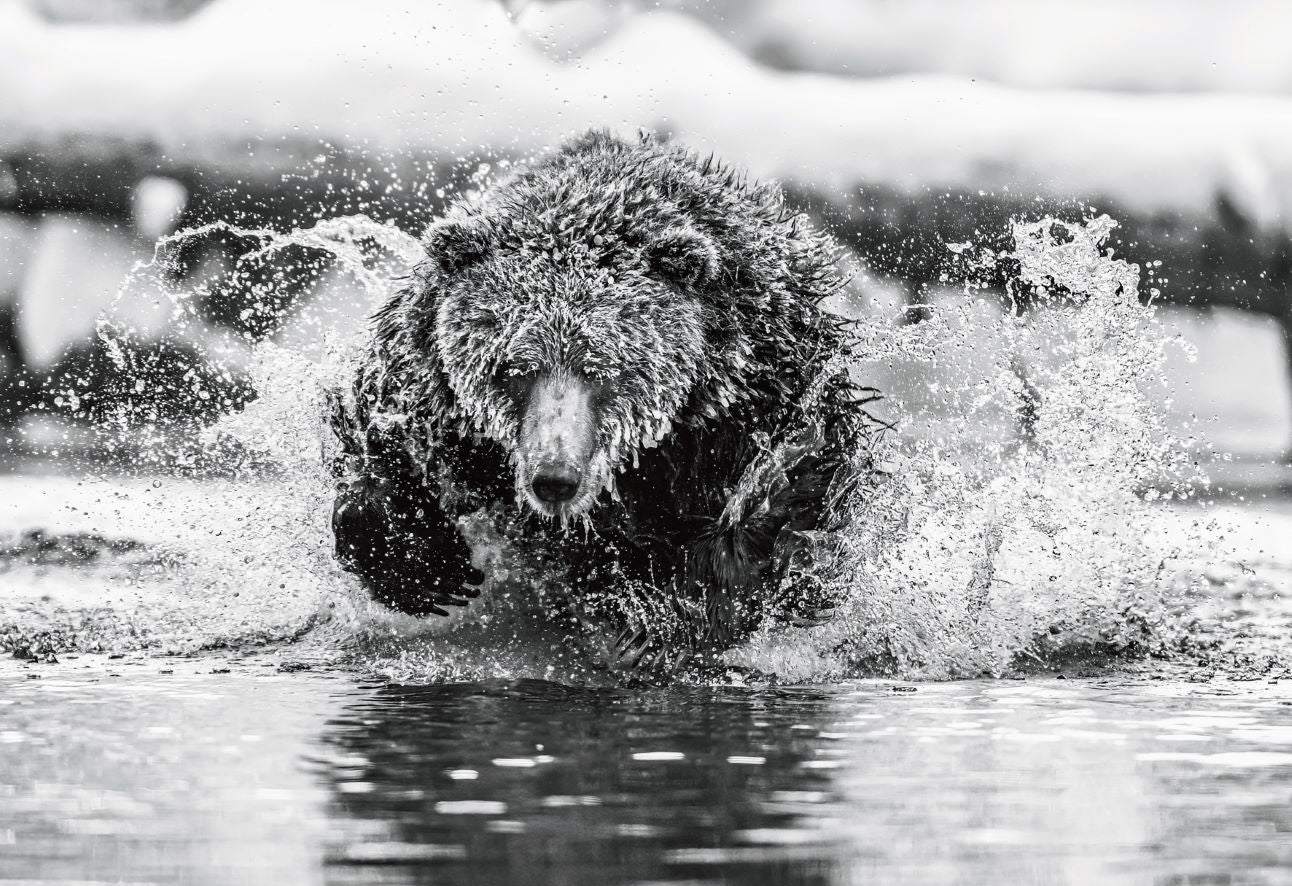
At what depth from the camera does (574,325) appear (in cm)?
584

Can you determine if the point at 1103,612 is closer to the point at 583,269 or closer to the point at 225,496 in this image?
the point at 583,269

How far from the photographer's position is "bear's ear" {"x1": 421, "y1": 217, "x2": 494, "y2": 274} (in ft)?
20.0

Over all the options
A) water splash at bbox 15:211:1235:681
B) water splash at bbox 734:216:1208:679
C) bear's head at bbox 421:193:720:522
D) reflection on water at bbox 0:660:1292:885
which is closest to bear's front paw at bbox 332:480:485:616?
water splash at bbox 15:211:1235:681

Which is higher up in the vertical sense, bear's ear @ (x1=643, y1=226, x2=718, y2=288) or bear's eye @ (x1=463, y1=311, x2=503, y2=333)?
bear's ear @ (x1=643, y1=226, x2=718, y2=288)

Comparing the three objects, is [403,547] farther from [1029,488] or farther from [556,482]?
[1029,488]

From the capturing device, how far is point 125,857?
3.12m

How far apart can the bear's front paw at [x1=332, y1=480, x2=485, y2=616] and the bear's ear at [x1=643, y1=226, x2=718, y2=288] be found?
129cm

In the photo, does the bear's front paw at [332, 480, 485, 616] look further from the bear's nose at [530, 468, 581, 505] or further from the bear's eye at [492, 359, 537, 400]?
the bear's nose at [530, 468, 581, 505]

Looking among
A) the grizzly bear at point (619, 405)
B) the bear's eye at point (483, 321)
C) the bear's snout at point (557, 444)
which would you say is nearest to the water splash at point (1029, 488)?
→ the grizzly bear at point (619, 405)

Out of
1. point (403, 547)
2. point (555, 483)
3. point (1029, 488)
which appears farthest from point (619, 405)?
point (1029, 488)

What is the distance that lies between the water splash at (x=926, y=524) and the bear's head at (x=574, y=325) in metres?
0.65

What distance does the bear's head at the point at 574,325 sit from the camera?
580 centimetres

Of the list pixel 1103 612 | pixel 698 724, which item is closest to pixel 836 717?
pixel 698 724

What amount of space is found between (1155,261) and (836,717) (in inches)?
429
